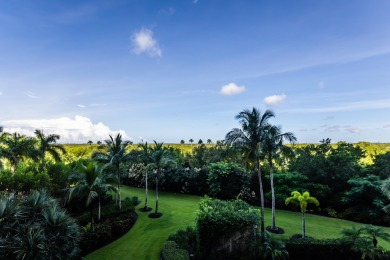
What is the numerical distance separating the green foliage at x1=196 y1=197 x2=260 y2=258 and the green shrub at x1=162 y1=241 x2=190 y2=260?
1641 millimetres

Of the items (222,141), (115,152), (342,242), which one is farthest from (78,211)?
(342,242)

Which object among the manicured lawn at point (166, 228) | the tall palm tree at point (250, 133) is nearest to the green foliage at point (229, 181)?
the manicured lawn at point (166, 228)

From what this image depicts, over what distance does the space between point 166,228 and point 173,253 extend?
6.83 metres

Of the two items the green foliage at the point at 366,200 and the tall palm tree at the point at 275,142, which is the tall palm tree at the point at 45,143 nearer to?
the tall palm tree at the point at 275,142

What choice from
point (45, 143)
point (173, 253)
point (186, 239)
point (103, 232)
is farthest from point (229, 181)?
point (45, 143)

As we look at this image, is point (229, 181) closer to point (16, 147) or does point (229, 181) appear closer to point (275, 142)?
point (275, 142)

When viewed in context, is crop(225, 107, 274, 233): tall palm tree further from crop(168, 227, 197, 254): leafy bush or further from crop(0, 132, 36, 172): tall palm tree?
crop(0, 132, 36, 172): tall palm tree

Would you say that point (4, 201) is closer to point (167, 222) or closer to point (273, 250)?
point (167, 222)

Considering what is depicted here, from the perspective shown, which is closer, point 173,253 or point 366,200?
point 173,253

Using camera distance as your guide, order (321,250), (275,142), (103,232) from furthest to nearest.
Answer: (275,142) < (103,232) < (321,250)

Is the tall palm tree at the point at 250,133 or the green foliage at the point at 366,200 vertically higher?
the tall palm tree at the point at 250,133

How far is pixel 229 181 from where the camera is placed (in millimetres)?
29156

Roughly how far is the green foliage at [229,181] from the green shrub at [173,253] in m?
15.0

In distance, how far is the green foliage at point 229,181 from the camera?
28891 mm
